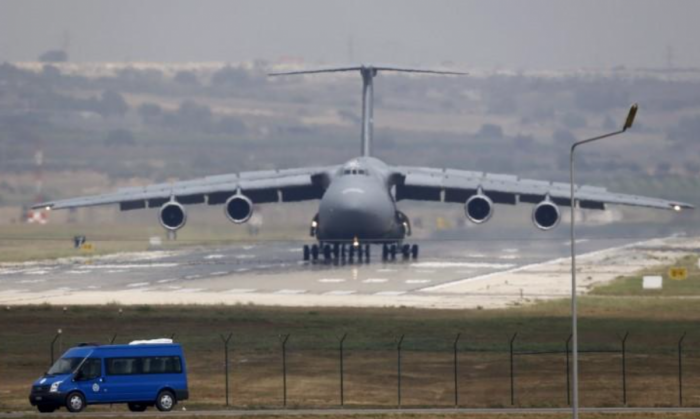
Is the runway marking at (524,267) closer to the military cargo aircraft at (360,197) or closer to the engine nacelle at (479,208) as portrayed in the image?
the military cargo aircraft at (360,197)

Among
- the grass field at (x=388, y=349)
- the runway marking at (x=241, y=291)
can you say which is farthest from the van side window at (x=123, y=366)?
the runway marking at (x=241, y=291)

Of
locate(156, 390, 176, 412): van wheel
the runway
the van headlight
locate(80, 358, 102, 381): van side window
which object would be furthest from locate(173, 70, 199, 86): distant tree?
the van headlight

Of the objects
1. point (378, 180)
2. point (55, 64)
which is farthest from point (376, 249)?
point (55, 64)

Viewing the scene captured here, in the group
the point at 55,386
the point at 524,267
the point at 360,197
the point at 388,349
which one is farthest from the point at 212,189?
the point at 55,386

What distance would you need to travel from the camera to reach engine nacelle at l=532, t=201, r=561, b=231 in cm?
5103

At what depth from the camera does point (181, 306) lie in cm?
3812

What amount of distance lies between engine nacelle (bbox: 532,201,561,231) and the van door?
28768mm

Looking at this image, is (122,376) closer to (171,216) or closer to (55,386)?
(55,386)

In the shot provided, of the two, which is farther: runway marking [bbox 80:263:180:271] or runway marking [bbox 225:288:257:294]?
runway marking [bbox 80:263:180:271]

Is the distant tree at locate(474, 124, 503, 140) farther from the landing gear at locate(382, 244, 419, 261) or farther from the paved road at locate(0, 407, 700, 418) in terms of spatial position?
the paved road at locate(0, 407, 700, 418)

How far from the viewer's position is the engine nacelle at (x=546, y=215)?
167ft

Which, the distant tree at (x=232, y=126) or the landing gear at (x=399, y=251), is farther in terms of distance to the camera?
the distant tree at (x=232, y=126)

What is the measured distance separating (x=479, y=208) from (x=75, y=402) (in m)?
28.9

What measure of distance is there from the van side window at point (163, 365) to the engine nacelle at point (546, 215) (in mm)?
28159
